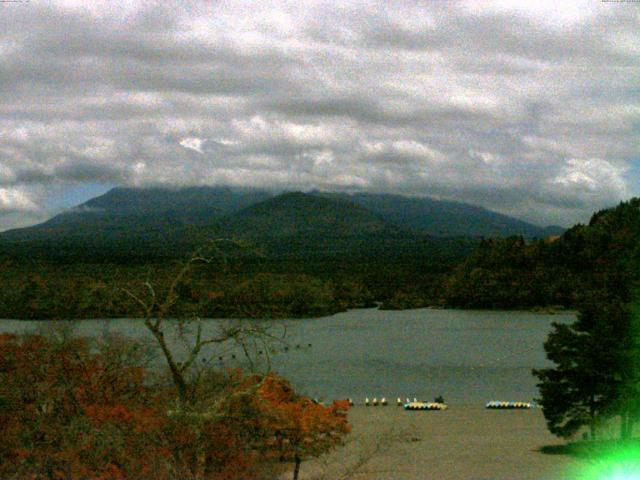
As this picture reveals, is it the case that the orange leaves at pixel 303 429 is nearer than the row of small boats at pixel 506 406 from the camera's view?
Yes

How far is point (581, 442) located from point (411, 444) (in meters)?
4.75

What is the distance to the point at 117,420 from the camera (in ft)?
32.7

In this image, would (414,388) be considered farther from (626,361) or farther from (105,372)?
(105,372)

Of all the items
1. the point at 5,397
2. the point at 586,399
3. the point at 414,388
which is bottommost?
the point at 414,388

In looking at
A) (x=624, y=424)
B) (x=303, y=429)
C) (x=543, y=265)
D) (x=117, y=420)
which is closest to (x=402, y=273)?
(x=543, y=265)

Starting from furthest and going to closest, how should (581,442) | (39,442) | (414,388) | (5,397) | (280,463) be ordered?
(414,388)
(581,442)
(280,463)
(5,397)
(39,442)

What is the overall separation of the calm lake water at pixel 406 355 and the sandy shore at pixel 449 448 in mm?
3736

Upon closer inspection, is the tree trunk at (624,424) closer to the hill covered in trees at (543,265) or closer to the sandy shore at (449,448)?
the sandy shore at (449,448)

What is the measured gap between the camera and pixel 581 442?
2052 cm

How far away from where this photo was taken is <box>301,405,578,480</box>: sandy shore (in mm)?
17344

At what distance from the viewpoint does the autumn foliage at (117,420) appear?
27.0 feet

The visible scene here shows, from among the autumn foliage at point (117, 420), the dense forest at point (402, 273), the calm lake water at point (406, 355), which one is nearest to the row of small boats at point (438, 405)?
the calm lake water at point (406, 355)

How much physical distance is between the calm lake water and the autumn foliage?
327 inches

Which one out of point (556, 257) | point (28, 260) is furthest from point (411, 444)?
point (556, 257)
